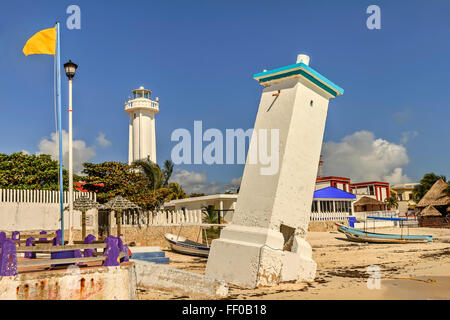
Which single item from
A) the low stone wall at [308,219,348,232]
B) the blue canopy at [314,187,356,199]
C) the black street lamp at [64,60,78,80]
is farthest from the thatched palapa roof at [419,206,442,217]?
the black street lamp at [64,60,78,80]

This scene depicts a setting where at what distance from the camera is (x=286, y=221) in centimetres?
966

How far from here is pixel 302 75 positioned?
378 inches

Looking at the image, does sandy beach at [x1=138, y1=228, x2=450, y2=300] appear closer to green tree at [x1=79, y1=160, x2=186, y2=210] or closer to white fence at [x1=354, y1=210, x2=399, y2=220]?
green tree at [x1=79, y1=160, x2=186, y2=210]

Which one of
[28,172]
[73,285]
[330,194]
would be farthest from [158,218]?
[330,194]

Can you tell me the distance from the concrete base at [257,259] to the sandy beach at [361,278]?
0.91 ft

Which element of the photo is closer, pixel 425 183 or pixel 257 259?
pixel 257 259

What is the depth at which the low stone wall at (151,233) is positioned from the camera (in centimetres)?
1870

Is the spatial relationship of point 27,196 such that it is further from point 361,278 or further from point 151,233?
point 361,278

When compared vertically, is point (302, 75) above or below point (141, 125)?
below

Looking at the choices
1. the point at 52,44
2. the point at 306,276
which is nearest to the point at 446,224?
the point at 306,276

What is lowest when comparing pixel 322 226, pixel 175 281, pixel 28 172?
pixel 322 226

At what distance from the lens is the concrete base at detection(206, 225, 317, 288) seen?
889 centimetres

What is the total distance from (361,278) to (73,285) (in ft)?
24.6
